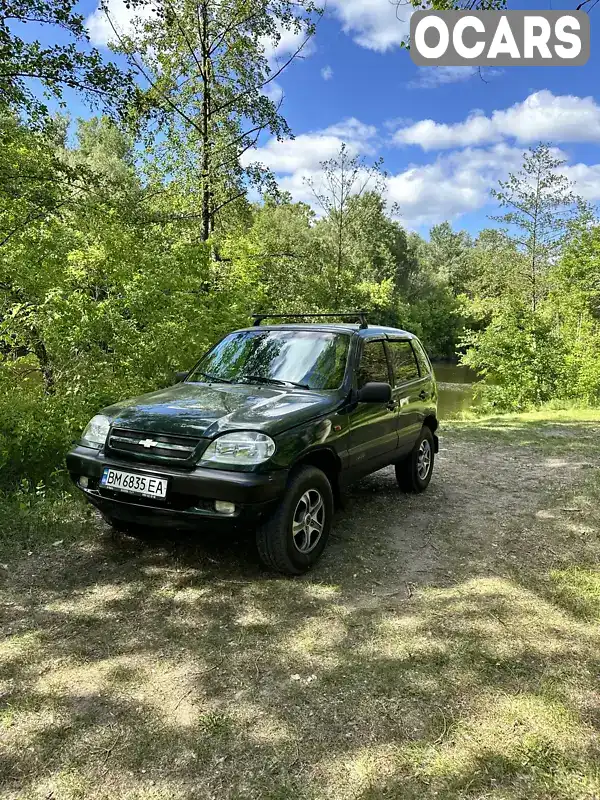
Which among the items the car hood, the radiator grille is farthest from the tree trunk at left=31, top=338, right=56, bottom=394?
the radiator grille

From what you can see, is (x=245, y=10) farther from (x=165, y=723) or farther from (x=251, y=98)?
(x=165, y=723)

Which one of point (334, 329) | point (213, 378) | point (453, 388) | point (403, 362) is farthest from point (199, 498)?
point (453, 388)

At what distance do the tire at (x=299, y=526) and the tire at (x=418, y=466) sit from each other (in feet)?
6.70

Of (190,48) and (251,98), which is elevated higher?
(190,48)

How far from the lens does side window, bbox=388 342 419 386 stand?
5.65 metres

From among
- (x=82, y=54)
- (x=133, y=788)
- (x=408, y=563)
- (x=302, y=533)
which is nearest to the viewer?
(x=133, y=788)

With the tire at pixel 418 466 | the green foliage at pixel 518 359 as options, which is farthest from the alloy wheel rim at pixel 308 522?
the green foliage at pixel 518 359

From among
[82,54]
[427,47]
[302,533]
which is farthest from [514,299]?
[302,533]

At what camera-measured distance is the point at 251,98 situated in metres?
13.7

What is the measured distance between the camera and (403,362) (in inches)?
231

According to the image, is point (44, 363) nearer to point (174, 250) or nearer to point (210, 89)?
point (174, 250)

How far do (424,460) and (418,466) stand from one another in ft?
0.67

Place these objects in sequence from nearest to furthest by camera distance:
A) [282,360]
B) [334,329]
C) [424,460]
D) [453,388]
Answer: [282,360] < [334,329] < [424,460] < [453,388]

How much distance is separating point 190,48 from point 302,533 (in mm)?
13351
